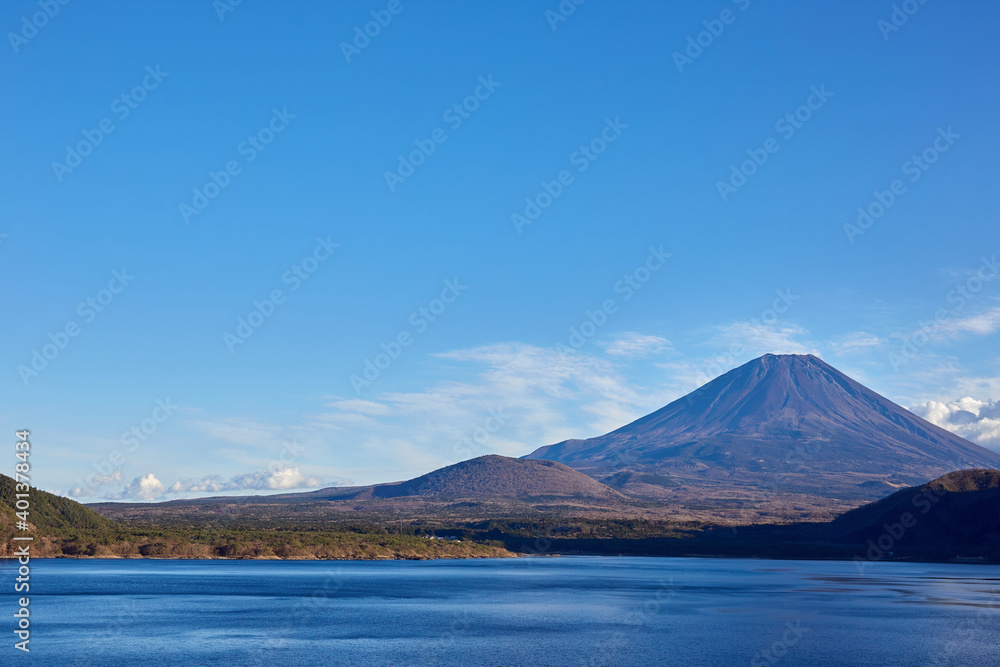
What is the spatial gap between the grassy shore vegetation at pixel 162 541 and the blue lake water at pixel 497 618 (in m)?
14.5

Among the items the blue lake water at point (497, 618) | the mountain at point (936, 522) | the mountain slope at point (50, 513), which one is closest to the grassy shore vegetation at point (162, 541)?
the mountain slope at point (50, 513)

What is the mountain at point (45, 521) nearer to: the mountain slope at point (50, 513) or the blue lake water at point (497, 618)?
the mountain slope at point (50, 513)

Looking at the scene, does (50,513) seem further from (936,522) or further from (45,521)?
(936,522)

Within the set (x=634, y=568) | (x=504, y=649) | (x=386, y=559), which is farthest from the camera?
(x=386, y=559)

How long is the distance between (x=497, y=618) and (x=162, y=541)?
91175mm

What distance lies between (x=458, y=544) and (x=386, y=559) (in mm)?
18449

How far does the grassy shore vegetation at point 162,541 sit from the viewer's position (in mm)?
136750

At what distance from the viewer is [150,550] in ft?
474

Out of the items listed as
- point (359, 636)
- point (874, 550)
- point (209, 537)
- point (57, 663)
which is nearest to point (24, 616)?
point (57, 663)

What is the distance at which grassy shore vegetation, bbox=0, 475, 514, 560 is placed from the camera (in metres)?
137

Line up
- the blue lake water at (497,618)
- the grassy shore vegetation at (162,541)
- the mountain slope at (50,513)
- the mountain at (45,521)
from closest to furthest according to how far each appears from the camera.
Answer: the blue lake water at (497,618), the mountain at (45,521), the mountain slope at (50,513), the grassy shore vegetation at (162,541)

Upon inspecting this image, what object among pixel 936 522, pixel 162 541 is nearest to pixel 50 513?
pixel 162 541

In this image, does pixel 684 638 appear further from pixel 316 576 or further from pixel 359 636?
pixel 316 576

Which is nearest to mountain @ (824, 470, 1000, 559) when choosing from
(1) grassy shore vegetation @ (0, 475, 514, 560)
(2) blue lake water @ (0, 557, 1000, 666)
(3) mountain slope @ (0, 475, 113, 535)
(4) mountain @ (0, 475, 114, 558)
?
(2) blue lake water @ (0, 557, 1000, 666)
